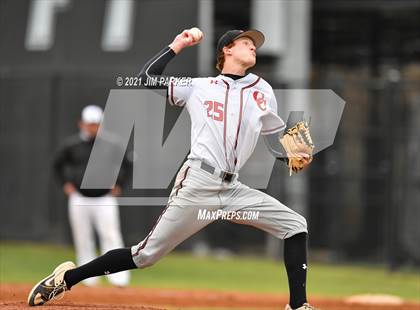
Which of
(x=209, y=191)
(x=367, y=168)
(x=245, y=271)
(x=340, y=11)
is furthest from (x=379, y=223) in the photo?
(x=209, y=191)

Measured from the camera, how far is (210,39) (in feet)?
62.8

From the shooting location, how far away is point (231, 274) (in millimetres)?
15914

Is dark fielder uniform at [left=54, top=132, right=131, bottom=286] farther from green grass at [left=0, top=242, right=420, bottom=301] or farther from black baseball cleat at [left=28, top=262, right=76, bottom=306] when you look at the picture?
black baseball cleat at [left=28, top=262, right=76, bottom=306]

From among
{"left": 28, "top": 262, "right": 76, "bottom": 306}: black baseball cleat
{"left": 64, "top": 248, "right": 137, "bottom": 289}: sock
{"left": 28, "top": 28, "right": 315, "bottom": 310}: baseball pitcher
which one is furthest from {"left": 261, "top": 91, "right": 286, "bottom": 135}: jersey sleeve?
{"left": 28, "top": 262, "right": 76, "bottom": 306}: black baseball cleat

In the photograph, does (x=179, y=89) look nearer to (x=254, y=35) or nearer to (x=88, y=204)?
(x=254, y=35)

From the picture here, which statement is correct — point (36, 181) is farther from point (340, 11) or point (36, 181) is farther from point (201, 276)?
point (340, 11)

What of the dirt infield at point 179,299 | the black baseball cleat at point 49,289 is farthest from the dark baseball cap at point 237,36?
the dirt infield at point 179,299

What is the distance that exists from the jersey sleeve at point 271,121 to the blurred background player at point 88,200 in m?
5.54

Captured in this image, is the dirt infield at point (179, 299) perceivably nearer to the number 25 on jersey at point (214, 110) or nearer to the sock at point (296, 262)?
the sock at point (296, 262)

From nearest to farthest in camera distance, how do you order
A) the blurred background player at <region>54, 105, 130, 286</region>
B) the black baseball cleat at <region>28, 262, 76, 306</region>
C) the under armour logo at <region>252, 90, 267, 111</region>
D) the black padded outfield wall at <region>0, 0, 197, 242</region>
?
the under armour logo at <region>252, 90, 267, 111</region> → the black baseball cleat at <region>28, 262, 76, 306</region> → the blurred background player at <region>54, 105, 130, 286</region> → the black padded outfield wall at <region>0, 0, 197, 242</region>

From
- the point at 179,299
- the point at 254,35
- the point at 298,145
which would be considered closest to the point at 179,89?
the point at 254,35

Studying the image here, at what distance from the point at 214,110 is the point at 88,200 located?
20.2ft

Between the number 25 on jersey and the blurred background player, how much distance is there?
18.9 ft

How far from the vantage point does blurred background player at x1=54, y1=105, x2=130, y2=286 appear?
13.2m
